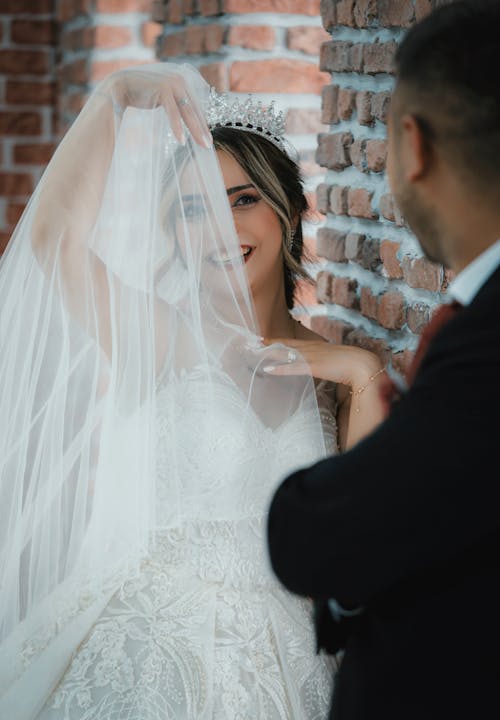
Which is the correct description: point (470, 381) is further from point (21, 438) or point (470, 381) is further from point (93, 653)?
point (21, 438)

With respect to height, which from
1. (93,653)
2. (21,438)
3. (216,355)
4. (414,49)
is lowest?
(93,653)

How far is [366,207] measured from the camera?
6.22 ft

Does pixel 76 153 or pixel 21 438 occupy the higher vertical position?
pixel 76 153

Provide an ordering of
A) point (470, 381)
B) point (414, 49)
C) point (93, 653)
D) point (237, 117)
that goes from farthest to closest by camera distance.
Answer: point (237, 117) < point (93, 653) < point (414, 49) < point (470, 381)

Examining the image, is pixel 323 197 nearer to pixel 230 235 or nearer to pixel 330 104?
pixel 330 104

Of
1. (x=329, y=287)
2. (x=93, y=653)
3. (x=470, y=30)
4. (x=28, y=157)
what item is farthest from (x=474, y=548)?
(x=28, y=157)

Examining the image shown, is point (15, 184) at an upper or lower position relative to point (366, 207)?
lower

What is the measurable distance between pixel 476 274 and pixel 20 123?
2637 millimetres

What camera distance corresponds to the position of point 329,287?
6.85 ft

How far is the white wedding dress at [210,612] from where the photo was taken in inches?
59.4

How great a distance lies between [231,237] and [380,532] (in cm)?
96

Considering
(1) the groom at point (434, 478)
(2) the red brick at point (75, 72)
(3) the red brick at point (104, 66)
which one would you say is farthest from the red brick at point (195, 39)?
(1) the groom at point (434, 478)

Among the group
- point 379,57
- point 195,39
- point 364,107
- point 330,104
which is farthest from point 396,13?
point 195,39

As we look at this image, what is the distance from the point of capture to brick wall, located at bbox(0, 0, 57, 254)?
3178 millimetres
